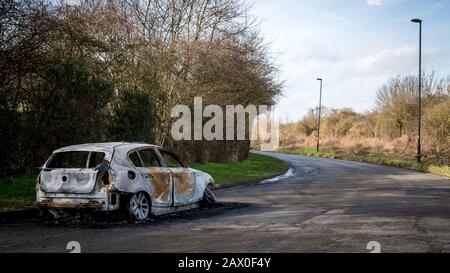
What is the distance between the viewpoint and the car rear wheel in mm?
9452

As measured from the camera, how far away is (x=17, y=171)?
14.7m

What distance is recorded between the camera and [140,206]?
31.8 feet

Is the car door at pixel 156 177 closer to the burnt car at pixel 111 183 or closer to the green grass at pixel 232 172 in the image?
the burnt car at pixel 111 183

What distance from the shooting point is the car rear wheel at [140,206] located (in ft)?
31.0

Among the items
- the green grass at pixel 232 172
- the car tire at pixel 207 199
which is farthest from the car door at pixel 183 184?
the green grass at pixel 232 172

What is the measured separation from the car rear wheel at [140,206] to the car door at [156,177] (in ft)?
0.63

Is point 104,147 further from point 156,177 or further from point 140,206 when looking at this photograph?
point 140,206

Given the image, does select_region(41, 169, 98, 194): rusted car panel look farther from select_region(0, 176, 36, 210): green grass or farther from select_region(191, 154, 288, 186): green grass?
select_region(191, 154, 288, 186): green grass

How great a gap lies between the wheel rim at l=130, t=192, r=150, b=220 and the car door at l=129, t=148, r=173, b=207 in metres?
0.21

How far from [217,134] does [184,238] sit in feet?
75.6
